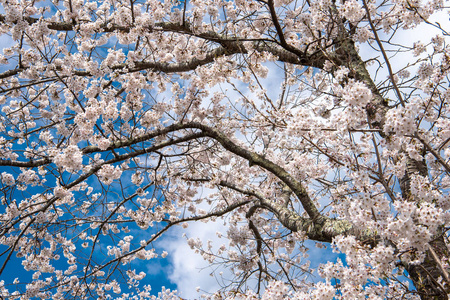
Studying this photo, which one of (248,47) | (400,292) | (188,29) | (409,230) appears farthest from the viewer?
(188,29)

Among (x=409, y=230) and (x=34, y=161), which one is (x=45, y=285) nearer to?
(x=34, y=161)

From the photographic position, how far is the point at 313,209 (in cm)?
412

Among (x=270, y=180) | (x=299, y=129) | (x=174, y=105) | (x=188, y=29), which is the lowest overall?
(x=299, y=129)

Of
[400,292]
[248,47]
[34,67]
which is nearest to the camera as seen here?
[400,292]

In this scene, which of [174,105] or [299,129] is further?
[174,105]

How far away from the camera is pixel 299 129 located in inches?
111

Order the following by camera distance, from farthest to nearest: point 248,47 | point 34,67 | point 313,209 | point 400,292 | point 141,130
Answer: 1. point 141,130
2. point 248,47
3. point 34,67
4. point 313,209
5. point 400,292

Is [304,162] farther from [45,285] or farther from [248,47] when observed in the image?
[45,285]

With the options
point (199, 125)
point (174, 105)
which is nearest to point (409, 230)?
point (199, 125)

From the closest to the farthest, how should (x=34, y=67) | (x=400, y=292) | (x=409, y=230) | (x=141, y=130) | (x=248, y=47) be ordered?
(x=409, y=230)
(x=400, y=292)
(x=34, y=67)
(x=248, y=47)
(x=141, y=130)

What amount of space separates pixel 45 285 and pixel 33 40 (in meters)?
4.15

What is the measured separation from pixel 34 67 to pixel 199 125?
2450mm

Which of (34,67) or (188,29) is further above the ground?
(188,29)

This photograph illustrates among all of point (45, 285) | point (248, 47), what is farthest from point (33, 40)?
point (45, 285)
